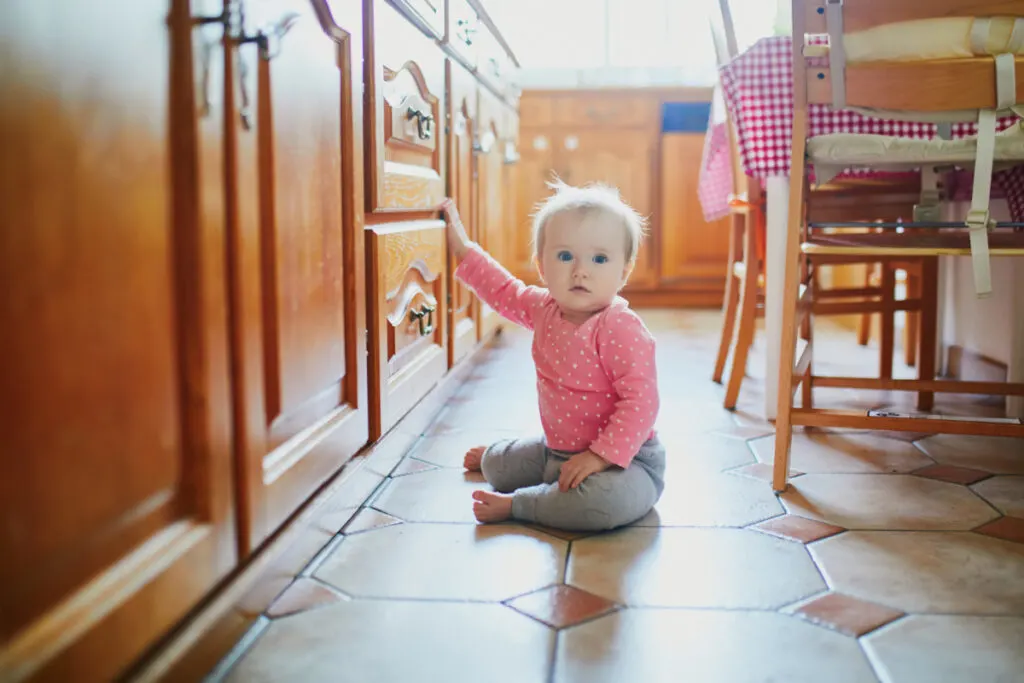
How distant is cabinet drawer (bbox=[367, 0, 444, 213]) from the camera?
1559mm

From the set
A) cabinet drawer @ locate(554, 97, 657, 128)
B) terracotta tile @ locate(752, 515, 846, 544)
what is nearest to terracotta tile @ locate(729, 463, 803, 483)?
terracotta tile @ locate(752, 515, 846, 544)

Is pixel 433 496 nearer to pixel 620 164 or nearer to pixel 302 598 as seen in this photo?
pixel 302 598

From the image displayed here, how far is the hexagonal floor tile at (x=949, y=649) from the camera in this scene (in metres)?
0.98

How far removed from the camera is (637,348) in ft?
4.84

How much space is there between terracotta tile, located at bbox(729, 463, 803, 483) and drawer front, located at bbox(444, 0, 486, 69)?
3.63 feet

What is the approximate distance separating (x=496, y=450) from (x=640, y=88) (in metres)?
2.99

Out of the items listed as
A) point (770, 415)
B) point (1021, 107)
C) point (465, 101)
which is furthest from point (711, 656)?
point (465, 101)

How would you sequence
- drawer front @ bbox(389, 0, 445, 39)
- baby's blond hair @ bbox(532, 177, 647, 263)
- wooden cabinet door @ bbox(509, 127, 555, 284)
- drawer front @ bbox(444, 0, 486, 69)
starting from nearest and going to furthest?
1. baby's blond hair @ bbox(532, 177, 647, 263)
2. drawer front @ bbox(389, 0, 445, 39)
3. drawer front @ bbox(444, 0, 486, 69)
4. wooden cabinet door @ bbox(509, 127, 555, 284)

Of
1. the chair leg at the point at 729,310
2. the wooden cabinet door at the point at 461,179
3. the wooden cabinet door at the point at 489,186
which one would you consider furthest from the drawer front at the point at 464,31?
the chair leg at the point at 729,310

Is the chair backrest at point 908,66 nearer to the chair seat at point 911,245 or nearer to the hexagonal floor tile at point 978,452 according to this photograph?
the chair seat at point 911,245

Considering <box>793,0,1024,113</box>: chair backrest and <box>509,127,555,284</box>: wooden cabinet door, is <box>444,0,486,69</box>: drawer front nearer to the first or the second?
<box>793,0,1024,113</box>: chair backrest

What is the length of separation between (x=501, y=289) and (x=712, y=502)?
1.66 feet

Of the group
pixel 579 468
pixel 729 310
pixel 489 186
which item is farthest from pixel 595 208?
pixel 489 186

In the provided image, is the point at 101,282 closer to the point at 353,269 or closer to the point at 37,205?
the point at 37,205
